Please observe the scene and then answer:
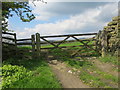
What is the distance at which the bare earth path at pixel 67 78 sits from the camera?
6.38 m

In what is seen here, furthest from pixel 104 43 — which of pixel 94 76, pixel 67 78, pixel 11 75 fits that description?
pixel 11 75

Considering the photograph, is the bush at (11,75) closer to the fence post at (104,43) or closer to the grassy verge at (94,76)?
the grassy verge at (94,76)

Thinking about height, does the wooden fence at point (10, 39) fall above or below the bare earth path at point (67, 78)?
above

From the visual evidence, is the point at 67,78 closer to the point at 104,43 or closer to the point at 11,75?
the point at 11,75

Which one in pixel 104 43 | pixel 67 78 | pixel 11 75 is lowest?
pixel 67 78

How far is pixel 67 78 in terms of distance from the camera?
7.23 m

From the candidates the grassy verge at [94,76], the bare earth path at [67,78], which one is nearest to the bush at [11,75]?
the bare earth path at [67,78]

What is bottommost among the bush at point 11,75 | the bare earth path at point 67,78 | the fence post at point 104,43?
the bare earth path at point 67,78

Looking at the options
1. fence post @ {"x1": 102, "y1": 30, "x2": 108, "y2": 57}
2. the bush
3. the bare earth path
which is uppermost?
fence post @ {"x1": 102, "y1": 30, "x2": 108, "y2": 57}

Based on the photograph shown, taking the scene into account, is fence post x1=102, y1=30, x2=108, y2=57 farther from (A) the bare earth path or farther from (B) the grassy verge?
(A) the bare earth path

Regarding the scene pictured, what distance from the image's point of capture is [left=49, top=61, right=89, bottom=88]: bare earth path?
638 cm

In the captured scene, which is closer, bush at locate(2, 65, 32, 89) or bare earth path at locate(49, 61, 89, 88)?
bush at locate(2, 65, 32, 89)

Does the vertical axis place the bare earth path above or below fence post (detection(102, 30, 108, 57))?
below

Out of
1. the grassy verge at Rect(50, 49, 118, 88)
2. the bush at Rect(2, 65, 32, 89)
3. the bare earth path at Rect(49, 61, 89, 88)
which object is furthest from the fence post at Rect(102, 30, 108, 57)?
the bush at Rect(2, 65, 32, 89)
